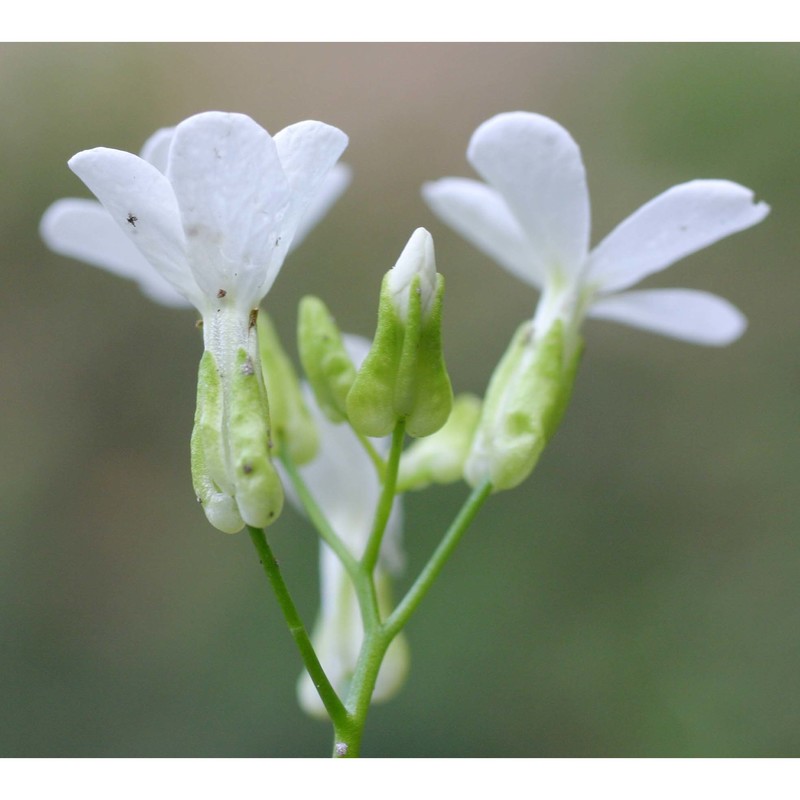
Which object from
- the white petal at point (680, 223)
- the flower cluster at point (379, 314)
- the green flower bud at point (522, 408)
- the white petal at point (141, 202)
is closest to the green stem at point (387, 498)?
the flower cluster at point (379, 314)

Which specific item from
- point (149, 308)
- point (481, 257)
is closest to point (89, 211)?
point (149, 308)

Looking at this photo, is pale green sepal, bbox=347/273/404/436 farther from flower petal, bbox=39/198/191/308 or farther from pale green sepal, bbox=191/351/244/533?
flower petal, bbox=39/198/191/308

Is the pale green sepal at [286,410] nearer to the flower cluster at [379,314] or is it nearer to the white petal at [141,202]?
the flower cluster at [379,314]

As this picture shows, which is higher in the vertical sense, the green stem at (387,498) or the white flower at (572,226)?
the white flower at (572,226)

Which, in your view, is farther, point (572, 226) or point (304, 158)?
point (572, 226)

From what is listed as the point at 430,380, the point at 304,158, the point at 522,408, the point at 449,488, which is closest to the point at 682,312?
the point at 522,408

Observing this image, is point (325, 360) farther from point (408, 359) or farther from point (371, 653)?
point (371, 653)
